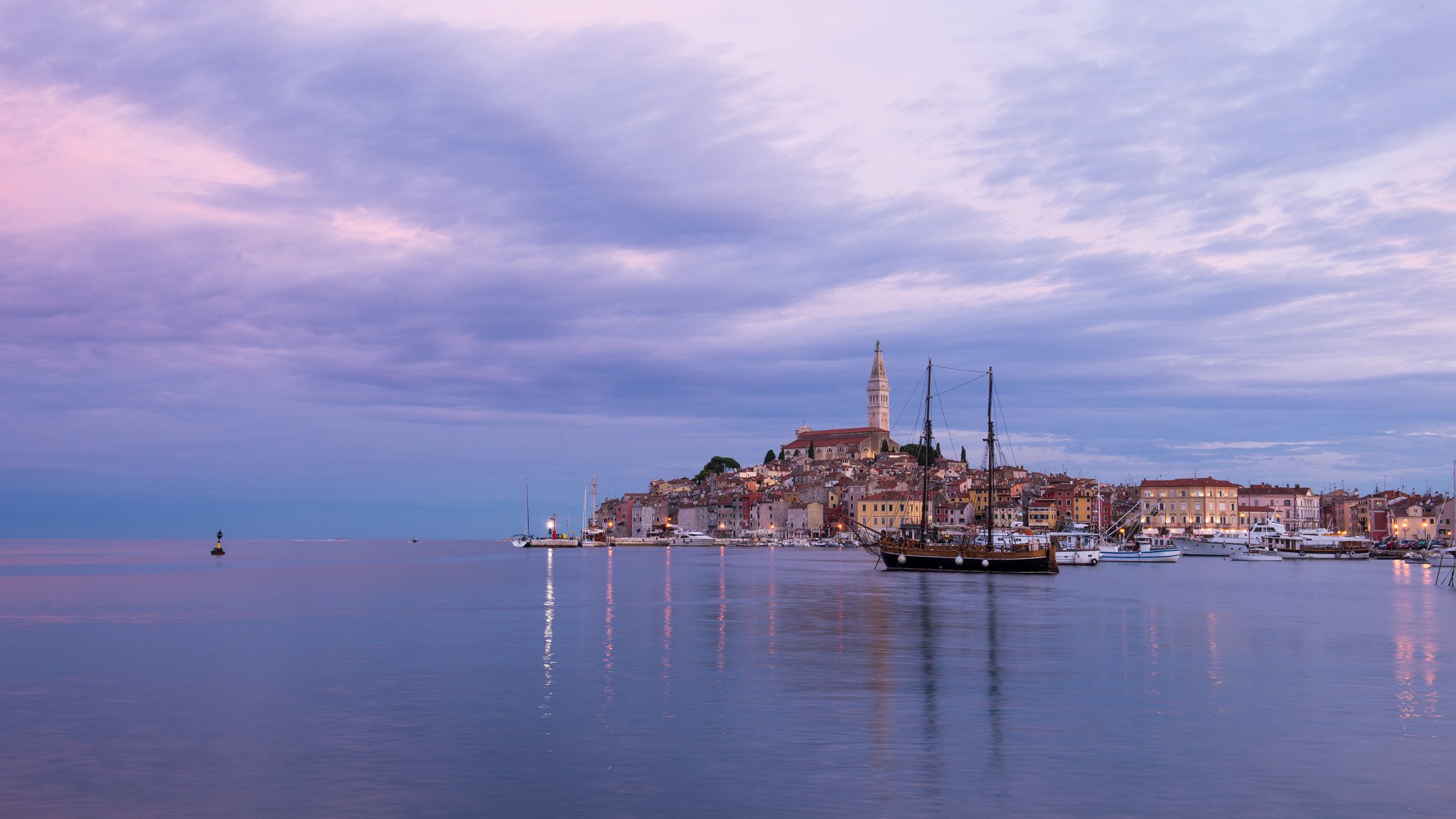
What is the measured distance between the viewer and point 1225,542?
179 m

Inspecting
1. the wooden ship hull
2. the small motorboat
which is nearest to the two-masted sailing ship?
the wooden ship hull

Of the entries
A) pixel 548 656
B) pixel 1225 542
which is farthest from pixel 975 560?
pixel 1225 542

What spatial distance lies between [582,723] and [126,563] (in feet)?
452

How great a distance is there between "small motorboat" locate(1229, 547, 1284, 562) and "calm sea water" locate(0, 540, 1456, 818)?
111 metres

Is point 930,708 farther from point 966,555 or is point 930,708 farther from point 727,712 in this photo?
point 966,555

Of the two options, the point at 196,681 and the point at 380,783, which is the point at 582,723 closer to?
the point at 380,783

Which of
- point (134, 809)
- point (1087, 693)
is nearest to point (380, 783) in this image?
point (134, 809)

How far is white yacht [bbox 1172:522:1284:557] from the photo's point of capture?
171250mm

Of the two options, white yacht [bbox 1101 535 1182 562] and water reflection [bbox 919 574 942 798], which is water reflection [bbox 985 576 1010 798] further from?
white yacht [bbox 1101 535 1182 562]

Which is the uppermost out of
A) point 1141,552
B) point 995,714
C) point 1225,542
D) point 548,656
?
point 995,714

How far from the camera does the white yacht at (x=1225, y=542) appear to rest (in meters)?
171

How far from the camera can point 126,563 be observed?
5640 inches

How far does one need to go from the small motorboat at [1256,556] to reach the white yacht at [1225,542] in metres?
0.92

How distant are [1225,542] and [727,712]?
6709 inches
